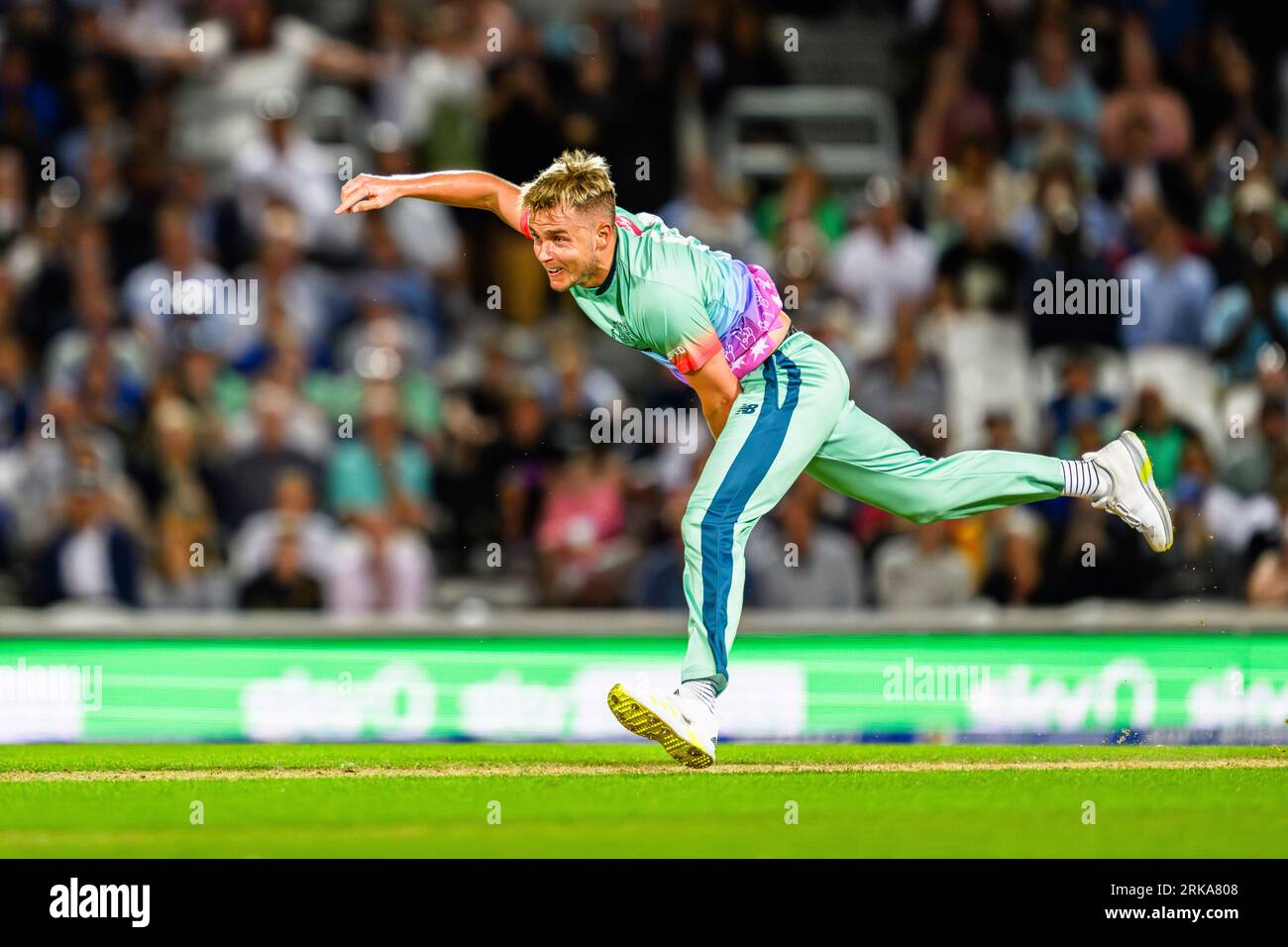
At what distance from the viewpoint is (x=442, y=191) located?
8086mm

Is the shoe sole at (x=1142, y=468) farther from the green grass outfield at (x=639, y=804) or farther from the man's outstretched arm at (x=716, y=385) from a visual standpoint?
the man's outstretched arm at (x=716, y=385)

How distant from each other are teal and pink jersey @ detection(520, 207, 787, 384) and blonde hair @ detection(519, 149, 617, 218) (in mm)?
124

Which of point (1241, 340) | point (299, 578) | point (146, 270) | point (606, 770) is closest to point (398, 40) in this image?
point (146, 270)

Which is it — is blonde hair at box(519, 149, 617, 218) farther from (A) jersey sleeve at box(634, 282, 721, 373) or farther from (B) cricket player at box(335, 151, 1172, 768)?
(A) jersey sleeve at box(634, 282, 721, 373)

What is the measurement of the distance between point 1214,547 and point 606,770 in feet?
15.6

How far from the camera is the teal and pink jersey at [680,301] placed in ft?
25.1

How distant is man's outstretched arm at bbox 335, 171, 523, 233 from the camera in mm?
8008

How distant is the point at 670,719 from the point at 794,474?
1080 millimetres

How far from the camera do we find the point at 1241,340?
524 inches

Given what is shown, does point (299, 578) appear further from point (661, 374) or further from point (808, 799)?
point (808, 799)
